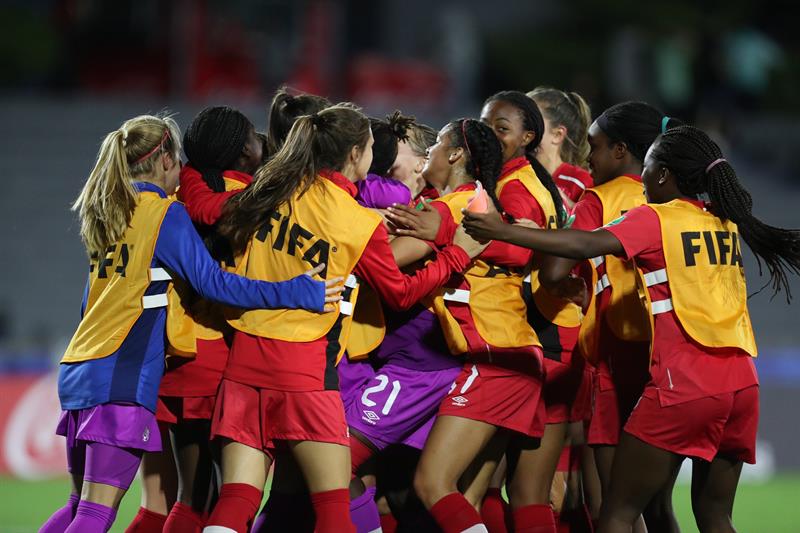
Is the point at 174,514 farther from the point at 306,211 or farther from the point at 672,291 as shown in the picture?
the point at 672,291

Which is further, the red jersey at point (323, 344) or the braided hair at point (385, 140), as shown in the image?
the braided hair at point (385, 140)

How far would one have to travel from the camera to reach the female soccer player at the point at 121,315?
4672mm

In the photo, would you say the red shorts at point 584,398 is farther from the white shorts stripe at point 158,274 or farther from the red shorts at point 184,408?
the white shorts stripe at point 158,274

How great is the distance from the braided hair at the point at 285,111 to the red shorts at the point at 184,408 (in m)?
1.07

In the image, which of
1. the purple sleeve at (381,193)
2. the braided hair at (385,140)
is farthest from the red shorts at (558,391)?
the braided hair at (385,140)

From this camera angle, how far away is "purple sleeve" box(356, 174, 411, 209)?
5156mm

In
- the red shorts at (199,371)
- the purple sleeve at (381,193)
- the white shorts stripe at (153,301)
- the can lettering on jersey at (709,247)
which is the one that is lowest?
the red shorts at (199,371)

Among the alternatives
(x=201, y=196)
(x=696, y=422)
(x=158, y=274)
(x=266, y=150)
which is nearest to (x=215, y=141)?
(x=201, y=196)

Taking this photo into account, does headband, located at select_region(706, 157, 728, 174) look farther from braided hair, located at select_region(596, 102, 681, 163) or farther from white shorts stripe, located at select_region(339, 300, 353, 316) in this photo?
white shorts stripe, located at select_region(339, 300, 353, 316)

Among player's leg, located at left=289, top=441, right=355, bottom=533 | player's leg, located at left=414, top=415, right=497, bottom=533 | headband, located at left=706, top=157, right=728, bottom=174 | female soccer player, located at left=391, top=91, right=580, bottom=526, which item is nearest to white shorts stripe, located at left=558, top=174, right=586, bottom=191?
female soccer player, located at left=391, top=91, right=580, bottom=526

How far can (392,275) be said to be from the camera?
471 cm

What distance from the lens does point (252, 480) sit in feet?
14.9

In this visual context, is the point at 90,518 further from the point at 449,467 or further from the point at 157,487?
the point at 449,467

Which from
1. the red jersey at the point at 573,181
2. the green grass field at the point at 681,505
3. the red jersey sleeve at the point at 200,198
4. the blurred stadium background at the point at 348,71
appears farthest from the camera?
the blurred stadium background at the point at 348,71
